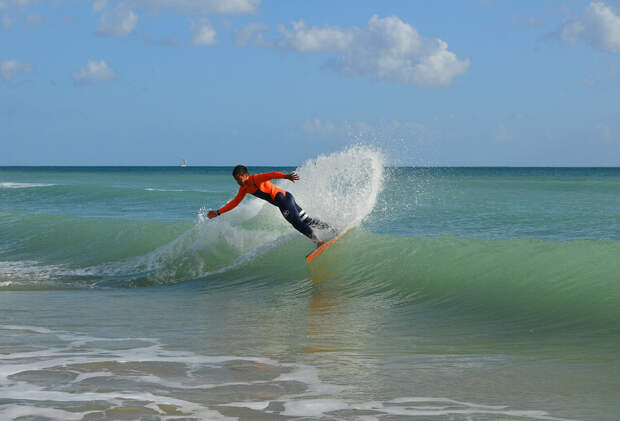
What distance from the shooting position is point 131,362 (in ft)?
17.5

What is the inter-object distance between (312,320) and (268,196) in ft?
10.3

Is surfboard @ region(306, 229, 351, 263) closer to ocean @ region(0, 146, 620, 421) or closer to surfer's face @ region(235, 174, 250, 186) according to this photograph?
ocean @ region(0, 146, 620, 421)

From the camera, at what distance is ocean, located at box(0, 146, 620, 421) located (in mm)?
4395

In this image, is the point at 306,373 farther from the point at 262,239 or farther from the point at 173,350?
the point at 262,239

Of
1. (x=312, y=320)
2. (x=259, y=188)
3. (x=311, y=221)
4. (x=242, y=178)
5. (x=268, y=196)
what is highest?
(x=242, y=178)

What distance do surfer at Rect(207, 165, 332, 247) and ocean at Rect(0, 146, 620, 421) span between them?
2.99 ft

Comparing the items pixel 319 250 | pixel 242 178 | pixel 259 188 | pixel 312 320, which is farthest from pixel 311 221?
pixel 312 320

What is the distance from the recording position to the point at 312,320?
7426 mm

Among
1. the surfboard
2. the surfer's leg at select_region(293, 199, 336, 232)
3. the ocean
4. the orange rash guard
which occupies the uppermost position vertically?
the orange rash guard

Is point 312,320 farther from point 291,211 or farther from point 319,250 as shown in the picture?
point 319,250

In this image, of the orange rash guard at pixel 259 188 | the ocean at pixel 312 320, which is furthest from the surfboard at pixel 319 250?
the orange rash guard at pixel 259 188

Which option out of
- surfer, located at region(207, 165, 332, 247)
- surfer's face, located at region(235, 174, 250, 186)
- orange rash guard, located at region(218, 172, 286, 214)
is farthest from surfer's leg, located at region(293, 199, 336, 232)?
surfer's face, located at region(235, 174, 250, 186)

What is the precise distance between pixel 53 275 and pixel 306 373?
26.7 ft

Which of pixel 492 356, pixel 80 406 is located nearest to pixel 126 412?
pixel 80 406
